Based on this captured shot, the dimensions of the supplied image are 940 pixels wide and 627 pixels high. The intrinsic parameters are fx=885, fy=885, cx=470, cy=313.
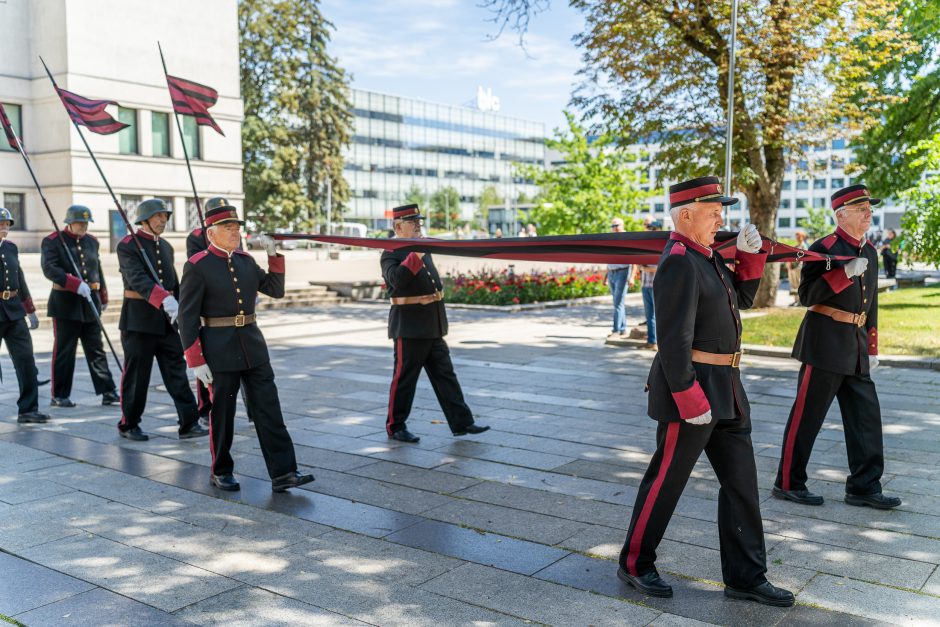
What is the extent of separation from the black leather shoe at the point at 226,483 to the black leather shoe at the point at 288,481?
266mm

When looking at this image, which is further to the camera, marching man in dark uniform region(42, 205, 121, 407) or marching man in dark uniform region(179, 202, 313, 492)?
marching man in dark uniform region(42, 205, 121, 407)

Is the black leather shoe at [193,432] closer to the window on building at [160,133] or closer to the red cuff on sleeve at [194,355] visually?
the red cuff on sleeve at [194,355]

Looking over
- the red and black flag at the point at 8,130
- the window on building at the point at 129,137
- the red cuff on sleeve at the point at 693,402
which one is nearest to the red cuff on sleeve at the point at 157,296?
the red and black flag at the point at 8,130

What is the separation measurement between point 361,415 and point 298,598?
444 cm

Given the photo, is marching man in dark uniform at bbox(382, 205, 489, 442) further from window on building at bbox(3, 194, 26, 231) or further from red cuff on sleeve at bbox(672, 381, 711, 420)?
window on building at bbox(3, 194, 26, 231)

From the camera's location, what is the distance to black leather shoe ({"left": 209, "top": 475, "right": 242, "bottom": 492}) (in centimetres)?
617

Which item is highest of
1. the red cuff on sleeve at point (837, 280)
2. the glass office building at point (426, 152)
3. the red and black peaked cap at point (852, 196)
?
the glass office building at point (426, 152)

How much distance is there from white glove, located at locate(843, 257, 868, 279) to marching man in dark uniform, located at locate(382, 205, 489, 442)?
3.32m

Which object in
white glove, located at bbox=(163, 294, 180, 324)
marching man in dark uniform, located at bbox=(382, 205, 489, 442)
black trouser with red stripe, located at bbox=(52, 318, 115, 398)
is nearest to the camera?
white glove, located at bbox=(163, 294, 180, 324)

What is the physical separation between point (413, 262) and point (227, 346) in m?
1.81

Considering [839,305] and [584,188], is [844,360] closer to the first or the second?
[839,305]

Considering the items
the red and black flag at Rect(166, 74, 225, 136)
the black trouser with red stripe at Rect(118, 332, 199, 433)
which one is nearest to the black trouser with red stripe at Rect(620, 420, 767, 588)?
the black trouser with red stripe at Rect(118, 332, 199, 433)

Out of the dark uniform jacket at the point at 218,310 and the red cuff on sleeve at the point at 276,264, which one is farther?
the red cuff on sleeve at the point at 276,264

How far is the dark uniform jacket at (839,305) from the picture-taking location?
5.64 metres
